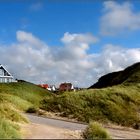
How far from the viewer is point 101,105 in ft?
130

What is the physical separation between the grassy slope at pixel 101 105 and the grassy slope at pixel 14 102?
397cm

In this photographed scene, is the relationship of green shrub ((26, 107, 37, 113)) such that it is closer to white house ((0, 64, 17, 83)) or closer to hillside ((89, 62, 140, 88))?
hillside ((89, 62, 140, 88))

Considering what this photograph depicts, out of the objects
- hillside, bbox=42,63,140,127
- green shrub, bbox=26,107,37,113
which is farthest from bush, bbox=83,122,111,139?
green shrub, bbox=26,107,37,113

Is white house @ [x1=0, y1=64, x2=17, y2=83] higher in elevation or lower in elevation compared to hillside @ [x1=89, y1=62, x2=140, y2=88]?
higher

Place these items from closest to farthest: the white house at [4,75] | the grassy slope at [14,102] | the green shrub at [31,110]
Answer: the grassy slope at [14,102] → the green shrub at [31,110] → the white house at [4,75]

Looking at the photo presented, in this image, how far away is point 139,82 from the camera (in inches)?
1905

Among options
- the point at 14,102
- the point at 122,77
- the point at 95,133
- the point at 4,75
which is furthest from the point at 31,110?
Answer: the point at 4,75

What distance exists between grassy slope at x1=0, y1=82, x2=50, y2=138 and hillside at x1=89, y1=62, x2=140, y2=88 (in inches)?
363

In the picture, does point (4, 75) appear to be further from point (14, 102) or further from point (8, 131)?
point (8, 131)

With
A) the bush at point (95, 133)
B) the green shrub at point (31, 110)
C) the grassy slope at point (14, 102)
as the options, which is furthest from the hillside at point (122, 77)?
the bush at point (95, 133)

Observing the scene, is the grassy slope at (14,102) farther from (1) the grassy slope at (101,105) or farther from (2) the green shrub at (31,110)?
(1) the grassy slope at (101,105)

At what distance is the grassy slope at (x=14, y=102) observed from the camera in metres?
19.9

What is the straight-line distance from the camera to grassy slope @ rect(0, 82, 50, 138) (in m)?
19.9

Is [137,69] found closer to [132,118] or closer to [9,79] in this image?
[132,118]
